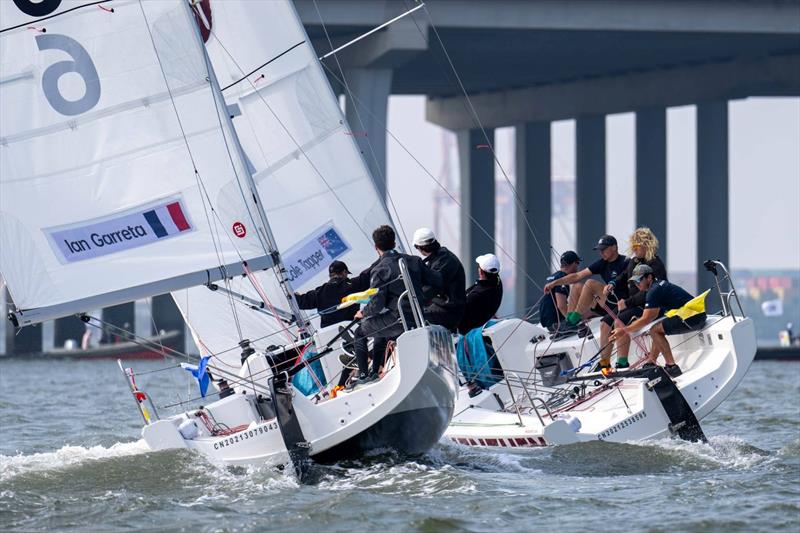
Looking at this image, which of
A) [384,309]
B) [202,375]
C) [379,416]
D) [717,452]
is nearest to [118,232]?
[202,375]

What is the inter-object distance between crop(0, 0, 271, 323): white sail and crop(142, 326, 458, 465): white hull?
1.53m

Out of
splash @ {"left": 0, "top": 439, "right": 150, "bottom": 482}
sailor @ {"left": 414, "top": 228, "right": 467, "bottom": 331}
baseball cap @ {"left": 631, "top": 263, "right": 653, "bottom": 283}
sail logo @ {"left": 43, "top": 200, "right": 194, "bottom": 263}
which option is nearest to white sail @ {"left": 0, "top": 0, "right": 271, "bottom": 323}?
sail logo @ {"left": 43, "top": 200, "right": 194, "bottom": 263}

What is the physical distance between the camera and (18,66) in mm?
13211

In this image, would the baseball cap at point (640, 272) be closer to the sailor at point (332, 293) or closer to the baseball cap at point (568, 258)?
the baseball cap at point (568, 258)

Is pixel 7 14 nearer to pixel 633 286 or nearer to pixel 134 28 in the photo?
pixel 134 28

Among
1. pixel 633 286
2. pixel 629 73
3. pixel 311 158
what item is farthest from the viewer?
pixel 629 73

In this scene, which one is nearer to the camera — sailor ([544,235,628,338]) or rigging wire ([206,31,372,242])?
sailor ([544,235,628,338])

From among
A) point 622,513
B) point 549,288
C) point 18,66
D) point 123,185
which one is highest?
point 18,66

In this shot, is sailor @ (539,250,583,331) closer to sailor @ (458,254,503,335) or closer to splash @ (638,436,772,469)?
sailor @ (458,254,503,335)

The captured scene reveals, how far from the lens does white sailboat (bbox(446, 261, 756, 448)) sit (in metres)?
14.0

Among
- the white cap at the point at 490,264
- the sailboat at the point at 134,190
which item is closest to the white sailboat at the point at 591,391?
the white cap at the point at 490,264

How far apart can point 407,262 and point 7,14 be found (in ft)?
12.7

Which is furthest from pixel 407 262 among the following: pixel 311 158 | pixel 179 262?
→ pixel 311 158

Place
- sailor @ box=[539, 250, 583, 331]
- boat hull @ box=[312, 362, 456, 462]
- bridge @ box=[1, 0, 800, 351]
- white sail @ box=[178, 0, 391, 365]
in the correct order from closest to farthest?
boat hull @ box=[312, 362, 456, 462] → sailor @ box=[539, 250, 583, 331] → white sail @ box=[178, 0, 391, 365] → bridge @ box=[1, 0, 800, 351]
